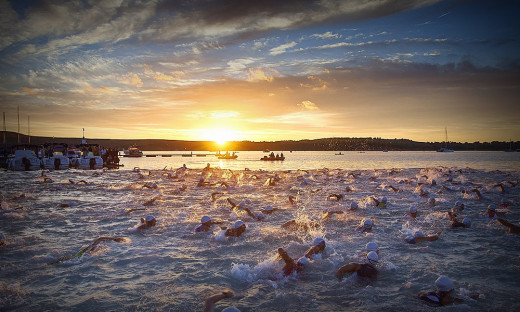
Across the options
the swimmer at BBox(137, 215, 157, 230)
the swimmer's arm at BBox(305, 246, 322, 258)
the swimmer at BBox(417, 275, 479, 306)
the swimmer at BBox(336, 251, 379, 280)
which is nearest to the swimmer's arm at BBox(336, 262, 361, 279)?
the swimmer at BBox(336, 251, 379, 280)

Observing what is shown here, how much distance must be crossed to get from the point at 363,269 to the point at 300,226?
3.96 meters

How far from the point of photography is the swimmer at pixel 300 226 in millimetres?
9555

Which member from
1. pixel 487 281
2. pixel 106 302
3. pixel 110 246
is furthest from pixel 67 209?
pixel 487 281

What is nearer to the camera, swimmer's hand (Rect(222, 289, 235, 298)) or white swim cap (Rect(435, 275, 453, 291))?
white swim cap (Rect(435, 275, 453, 291))

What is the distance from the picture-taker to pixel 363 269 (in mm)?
5953

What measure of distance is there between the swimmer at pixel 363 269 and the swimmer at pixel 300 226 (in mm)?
3356

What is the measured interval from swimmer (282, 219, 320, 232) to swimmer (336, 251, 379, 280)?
3356mm

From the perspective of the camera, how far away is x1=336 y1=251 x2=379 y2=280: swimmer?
5.95m

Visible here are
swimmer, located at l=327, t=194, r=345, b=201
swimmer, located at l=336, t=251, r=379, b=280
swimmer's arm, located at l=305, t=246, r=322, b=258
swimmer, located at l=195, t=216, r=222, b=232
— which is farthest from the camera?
swimmer, located at l=327, t=194, r=345, b=201

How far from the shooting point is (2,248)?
24.8 ft

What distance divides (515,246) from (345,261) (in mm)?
5096

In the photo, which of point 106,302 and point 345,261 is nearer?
point 106,302

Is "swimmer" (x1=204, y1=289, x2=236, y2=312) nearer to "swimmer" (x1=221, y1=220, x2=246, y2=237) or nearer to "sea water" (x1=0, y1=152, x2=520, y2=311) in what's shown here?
"sea water" (x1=0, y1=152, x2=520, y2=311)

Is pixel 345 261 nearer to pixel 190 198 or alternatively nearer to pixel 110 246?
pixel 110 246
